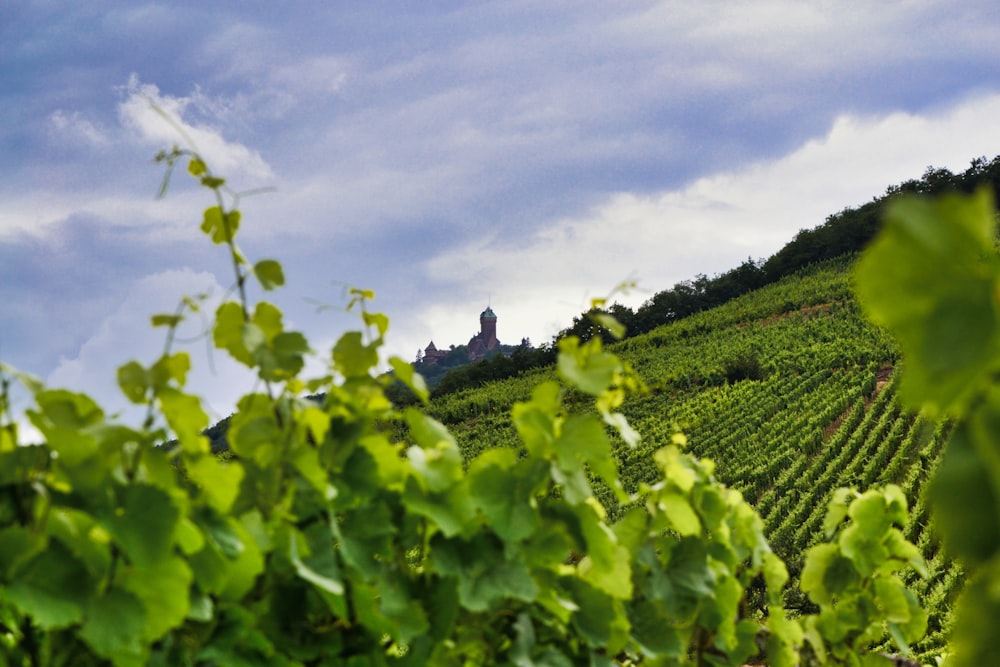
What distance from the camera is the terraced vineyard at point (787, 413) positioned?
Result: 527 inches

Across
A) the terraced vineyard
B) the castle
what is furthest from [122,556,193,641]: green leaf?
the castle

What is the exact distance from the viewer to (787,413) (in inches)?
811

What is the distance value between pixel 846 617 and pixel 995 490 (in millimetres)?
1430

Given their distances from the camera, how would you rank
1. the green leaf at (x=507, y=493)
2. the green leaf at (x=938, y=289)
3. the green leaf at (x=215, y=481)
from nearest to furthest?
the green leaf at (x=938, y=289) → the green leaf at (x=215, y=481) → the green leaf at (x=507, y=493)

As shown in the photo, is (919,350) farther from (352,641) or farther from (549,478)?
(352,641)

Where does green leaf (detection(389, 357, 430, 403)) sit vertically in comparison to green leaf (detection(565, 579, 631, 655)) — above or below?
above

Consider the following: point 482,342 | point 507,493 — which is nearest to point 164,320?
point 507,493

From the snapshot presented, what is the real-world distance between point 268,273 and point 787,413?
21201 millimetres

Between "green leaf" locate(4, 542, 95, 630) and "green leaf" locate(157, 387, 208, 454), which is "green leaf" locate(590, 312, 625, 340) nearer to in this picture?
"green leaf" locate(157, 387, 208, 454)

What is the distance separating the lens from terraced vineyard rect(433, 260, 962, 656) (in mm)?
13383

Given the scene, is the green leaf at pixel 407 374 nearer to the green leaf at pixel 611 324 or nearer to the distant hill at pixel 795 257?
the green leaf at pixel 611 324

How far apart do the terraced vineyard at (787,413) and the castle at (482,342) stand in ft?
219

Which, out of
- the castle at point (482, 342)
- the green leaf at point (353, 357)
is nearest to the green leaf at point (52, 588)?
the green leaf at point (353, 357)

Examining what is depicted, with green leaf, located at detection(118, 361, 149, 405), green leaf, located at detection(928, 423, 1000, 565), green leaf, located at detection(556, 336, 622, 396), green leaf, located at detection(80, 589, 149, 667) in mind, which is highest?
green leaf, located at detection(118, 361, 149, 405)
